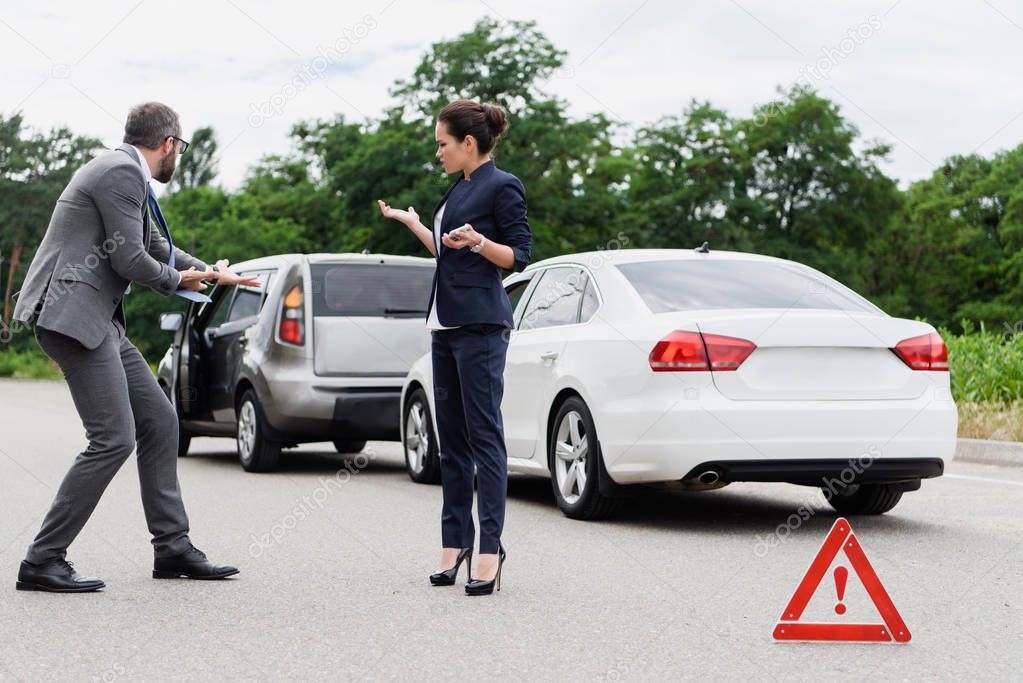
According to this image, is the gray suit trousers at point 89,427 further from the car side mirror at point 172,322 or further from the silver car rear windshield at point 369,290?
the car side mirror at point 172,322

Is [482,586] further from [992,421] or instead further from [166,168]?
[992,421]

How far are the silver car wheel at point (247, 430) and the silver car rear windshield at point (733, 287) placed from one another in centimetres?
409

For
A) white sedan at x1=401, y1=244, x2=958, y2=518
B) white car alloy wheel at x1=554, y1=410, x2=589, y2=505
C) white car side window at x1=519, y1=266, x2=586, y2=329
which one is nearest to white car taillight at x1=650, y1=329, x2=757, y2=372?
white sedan at x1=401, y1=244, x2=958, y2=518

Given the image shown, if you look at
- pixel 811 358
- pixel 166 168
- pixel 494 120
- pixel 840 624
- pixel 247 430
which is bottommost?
pixel 247 430

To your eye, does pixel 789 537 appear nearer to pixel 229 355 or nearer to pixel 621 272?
pixel 621 272

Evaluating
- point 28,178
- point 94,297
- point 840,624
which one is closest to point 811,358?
point 840,624

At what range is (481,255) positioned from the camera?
18.4ft

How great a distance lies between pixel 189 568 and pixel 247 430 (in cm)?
533

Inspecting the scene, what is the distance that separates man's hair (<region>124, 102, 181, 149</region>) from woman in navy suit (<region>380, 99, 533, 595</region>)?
3.06ft

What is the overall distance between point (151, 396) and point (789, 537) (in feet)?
10.8

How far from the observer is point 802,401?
701cm

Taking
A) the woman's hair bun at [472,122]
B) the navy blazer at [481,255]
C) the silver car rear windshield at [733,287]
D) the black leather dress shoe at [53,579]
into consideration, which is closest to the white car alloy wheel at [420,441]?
the silver car rear windshield at [733,287]

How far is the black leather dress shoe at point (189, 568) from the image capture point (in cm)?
577

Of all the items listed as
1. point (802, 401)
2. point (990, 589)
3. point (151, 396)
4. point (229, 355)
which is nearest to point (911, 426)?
point (802, 401)
